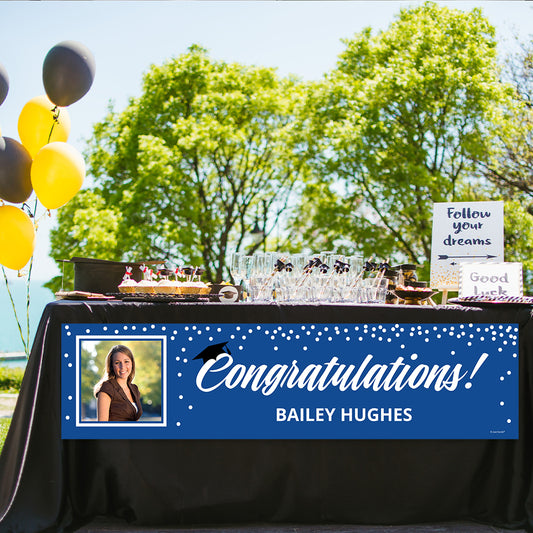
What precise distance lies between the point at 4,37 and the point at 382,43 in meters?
13.4

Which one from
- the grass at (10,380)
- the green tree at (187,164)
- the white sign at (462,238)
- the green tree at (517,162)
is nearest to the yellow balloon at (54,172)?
the white sign at (462,238)

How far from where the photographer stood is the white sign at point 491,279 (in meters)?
3.97

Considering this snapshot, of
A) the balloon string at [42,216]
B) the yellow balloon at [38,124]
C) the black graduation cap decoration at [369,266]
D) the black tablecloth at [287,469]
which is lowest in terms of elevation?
the black tablecloth at [287,469]

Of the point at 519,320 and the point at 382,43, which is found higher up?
the point at 382,43

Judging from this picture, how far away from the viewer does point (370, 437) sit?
3.28 metres

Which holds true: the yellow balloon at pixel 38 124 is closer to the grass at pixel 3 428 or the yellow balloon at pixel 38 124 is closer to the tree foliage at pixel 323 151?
the grass at pixel 3 428

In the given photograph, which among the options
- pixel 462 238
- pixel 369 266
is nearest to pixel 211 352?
pixel 369 266

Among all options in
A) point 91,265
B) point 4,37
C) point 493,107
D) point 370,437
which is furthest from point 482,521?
point 4,37

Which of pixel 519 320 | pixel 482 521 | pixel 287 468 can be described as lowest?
pixel 482 521

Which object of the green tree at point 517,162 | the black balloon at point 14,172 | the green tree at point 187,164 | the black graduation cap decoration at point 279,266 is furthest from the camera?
the green tree at point 187,164

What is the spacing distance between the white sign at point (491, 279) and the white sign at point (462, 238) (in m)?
0.34

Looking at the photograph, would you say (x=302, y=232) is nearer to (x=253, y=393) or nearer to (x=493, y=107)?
(x=493, y=107)

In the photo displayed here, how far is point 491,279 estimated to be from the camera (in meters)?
4.03

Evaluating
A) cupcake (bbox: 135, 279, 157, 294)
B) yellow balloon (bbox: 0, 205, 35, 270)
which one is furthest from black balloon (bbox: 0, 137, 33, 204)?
cupcake (bbox: 135, 279, 157, 294)
